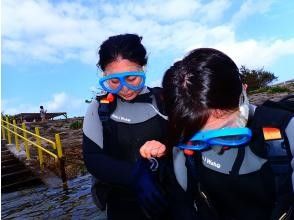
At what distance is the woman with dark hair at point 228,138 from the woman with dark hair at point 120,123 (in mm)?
633

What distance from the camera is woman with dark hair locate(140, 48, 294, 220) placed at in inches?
72.7

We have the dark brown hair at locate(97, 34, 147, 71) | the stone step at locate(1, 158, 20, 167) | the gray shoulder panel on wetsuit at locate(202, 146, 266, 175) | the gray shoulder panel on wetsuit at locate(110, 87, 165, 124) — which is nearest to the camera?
the gray shoulder panel on wetsuit at locate(202, 146, 266, 175)

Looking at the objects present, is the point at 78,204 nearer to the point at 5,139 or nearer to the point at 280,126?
the point at 280,126

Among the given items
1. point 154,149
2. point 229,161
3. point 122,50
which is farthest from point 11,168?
point 229,161

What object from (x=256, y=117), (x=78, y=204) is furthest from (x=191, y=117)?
(x=78, y=204)

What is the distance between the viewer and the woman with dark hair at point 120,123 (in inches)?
110

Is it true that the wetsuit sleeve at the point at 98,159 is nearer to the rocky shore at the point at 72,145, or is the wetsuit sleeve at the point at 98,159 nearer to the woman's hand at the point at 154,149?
the woman's hand at the point at 154,149

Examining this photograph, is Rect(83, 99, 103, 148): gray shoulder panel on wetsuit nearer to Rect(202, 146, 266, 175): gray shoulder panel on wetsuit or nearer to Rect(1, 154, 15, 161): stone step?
Rect(202, 146, 266, 175): gray shoulder panel on wetsuit

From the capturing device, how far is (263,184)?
201 cm

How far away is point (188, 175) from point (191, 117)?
0.47m

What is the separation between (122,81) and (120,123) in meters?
0.29

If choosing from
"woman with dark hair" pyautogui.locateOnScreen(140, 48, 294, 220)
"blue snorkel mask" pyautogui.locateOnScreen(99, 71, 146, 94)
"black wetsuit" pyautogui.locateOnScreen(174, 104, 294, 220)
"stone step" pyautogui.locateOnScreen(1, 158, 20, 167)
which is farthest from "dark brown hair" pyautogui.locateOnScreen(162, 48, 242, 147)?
"stone step" pyautogui.locateOnScreen(1, 158, 20, 167)

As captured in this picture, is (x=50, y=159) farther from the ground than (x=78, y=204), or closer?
farther from the ground

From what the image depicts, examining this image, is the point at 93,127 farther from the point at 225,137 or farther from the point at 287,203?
the point at 287,203
